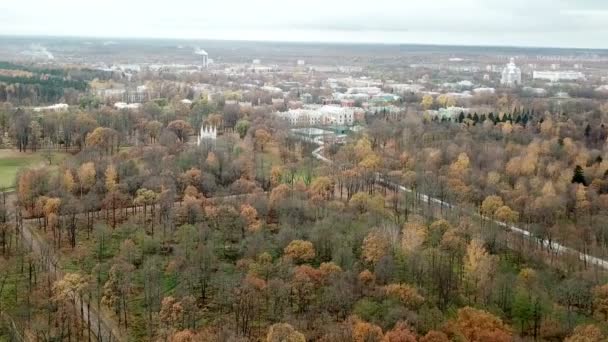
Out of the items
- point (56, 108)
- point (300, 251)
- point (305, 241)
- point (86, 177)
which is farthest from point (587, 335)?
point (56, 108)

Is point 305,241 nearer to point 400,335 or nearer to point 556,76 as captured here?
point 400,335

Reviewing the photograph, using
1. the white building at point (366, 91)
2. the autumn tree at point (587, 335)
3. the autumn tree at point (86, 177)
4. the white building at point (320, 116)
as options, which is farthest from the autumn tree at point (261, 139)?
the white building at point (366, 91)

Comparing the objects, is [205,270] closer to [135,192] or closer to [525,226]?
[135,192]

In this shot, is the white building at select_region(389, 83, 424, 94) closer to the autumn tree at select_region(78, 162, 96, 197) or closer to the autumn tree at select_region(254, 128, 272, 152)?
the autumn tree at select_region(254, 128, 272, 152)

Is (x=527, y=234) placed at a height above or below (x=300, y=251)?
below

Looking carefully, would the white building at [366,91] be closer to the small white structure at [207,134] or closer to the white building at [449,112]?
the white building at [449,112]

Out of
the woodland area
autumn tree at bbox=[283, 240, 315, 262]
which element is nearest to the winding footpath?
the woodland area
